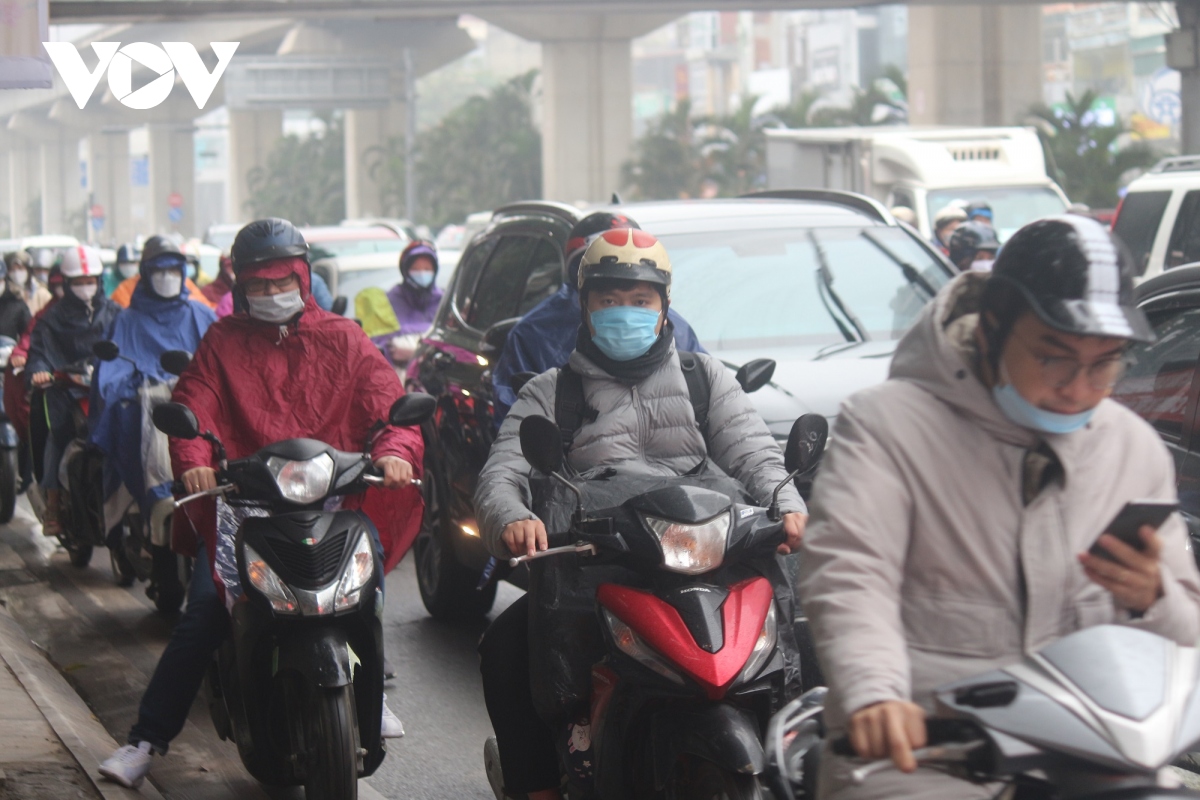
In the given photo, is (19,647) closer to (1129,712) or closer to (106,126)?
(1129,712)

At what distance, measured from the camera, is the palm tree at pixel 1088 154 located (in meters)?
32.3

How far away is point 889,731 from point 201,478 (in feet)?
9.52

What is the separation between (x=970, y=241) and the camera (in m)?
11.2

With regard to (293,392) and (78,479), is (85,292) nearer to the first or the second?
(78,479)

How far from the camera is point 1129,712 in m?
2.19

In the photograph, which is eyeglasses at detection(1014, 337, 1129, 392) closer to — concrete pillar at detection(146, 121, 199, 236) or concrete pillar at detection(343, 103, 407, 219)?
concrete pillar at detection(343, 103, 407, 219)

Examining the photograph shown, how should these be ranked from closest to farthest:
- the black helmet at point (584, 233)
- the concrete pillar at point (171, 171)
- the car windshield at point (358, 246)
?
the black helmet at point (584, 233) < the car windshield at point (358, 246) < the concrete pillar at point (171, 171)

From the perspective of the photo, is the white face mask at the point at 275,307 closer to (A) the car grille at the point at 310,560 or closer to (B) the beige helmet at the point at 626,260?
(A) the car grille at the point at 310,560

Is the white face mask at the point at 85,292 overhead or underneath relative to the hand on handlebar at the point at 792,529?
overhead

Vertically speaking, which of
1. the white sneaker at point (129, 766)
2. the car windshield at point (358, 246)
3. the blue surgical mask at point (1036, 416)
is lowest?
the white sneaker at point (129, 766)

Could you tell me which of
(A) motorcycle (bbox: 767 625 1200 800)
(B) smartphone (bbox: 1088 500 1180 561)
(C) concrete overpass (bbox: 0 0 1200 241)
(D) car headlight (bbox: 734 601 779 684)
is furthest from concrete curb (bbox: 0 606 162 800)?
(C) concrete overpass (bbox: 0 0 1200 241)

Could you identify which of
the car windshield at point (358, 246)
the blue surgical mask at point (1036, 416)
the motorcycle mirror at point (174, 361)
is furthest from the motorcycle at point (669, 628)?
the car windshield at point (358, 246)

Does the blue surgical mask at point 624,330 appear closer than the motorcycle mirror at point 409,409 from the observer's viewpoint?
Yes

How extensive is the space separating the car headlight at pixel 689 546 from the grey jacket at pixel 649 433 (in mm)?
601
